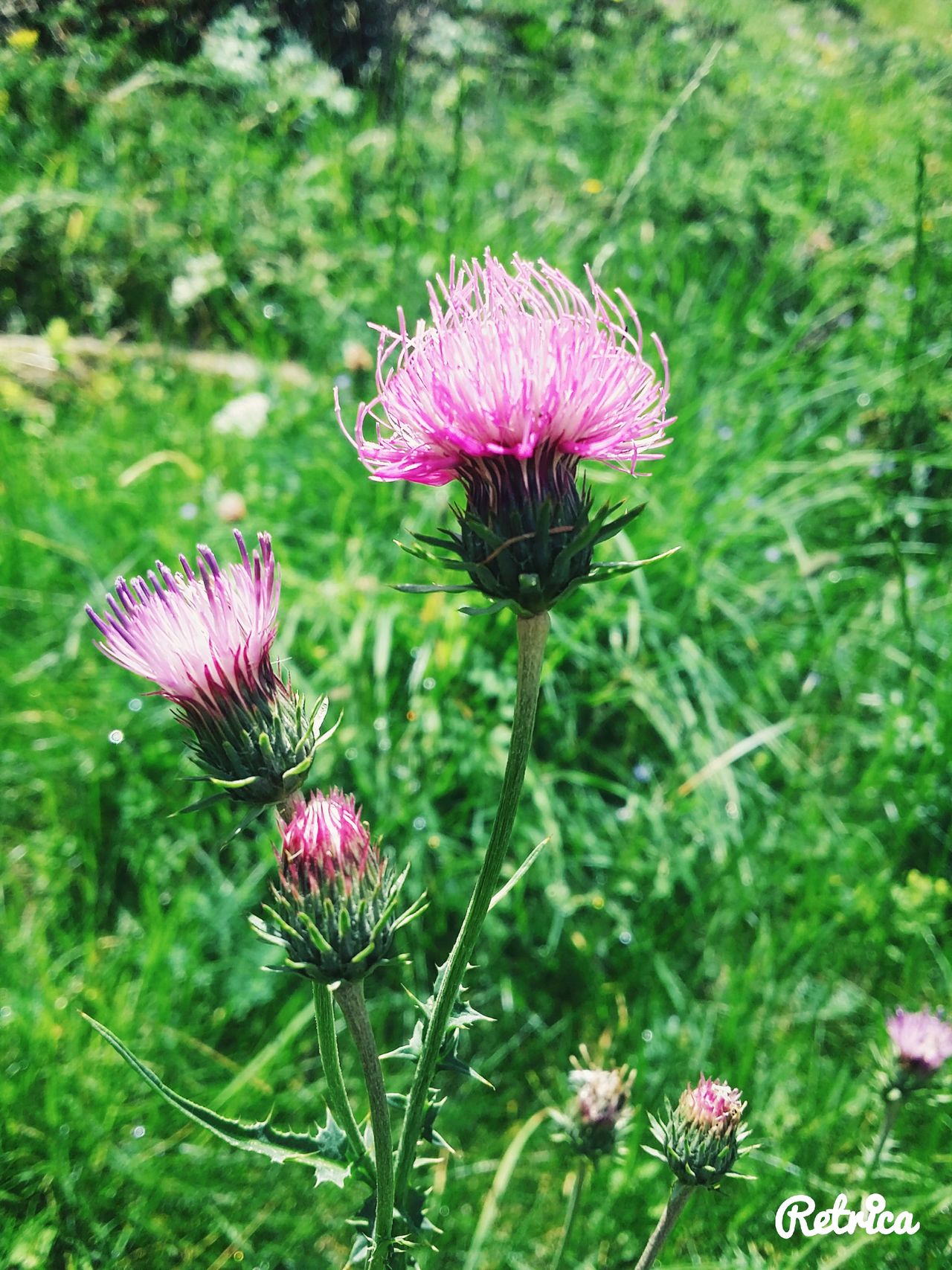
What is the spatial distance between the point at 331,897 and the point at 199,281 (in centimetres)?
408

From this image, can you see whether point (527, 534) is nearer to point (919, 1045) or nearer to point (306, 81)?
point (919, 1045)

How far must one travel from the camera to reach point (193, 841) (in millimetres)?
2486

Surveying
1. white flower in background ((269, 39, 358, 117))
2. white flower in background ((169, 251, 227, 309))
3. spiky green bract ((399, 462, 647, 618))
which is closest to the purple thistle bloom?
spiky green bract ((399, 462, 647, 618))

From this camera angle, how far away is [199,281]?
14.5 ft

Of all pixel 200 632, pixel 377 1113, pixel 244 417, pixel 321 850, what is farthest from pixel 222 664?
pixel 244 417

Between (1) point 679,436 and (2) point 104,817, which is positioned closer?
(2) point 104,817

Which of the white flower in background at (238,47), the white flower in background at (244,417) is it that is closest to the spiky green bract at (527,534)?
the white flower in background at (244,417)

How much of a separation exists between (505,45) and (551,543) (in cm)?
633

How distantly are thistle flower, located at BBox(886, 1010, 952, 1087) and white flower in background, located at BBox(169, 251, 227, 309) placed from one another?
13.5 feet

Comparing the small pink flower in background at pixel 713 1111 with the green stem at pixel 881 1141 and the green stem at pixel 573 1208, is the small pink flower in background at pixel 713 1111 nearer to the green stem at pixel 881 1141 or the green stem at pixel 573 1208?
the green stem at pixel 573 1208

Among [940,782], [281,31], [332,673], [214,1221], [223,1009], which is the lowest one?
[214,1221]

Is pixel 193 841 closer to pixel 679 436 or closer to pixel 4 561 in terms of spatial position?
pixel 4 561

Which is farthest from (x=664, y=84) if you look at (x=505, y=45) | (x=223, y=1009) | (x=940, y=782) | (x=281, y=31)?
(x=223, y=1009)

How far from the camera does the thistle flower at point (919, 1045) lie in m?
1.63
